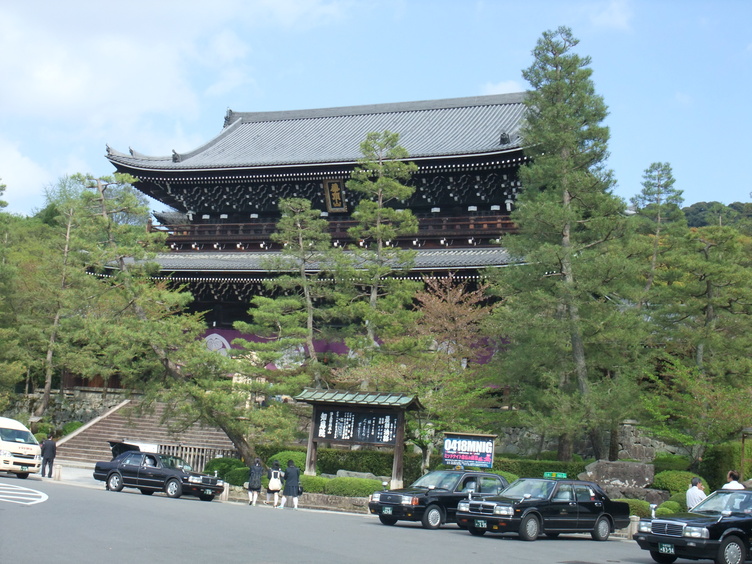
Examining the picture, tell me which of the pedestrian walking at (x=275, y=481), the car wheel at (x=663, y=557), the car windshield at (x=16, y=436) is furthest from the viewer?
the car windshield at (x=16, y=436)

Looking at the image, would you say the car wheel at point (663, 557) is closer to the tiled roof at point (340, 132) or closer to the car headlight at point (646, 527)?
the car headlight at point (646, 527)

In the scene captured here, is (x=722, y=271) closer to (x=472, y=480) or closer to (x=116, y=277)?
(x=472, y=480)

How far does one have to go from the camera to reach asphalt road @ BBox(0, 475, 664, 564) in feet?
36.4

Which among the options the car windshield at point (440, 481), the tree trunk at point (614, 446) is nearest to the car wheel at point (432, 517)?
the car windshield at point (440, 481)

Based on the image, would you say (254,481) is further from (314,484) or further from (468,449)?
(468,449)

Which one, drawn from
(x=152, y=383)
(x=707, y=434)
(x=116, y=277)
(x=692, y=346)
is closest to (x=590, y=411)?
(x=707, y=434)

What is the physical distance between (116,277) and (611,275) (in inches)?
625

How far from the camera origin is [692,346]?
26.0 meters

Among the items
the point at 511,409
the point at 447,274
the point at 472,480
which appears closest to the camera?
the point at 472,480

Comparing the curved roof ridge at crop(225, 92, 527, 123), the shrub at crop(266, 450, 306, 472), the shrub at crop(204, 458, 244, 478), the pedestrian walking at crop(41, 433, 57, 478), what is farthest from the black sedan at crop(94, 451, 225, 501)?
the curved roof ridge at crop(225, 92, 527, 123)

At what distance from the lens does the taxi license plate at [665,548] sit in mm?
13203

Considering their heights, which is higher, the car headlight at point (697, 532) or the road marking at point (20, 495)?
the car headlight at point (697, 532)

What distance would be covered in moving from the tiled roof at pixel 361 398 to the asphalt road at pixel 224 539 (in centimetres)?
441

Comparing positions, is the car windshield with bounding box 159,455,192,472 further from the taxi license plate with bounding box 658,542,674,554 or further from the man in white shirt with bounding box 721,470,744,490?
the man in white shirt with bounding box 721,470,744,490
